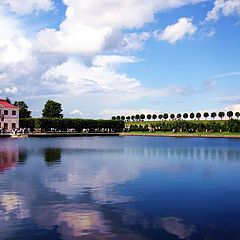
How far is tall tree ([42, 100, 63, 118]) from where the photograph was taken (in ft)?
405

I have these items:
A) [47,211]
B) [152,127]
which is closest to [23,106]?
[152,127]

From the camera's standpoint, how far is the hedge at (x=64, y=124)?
97812 mm

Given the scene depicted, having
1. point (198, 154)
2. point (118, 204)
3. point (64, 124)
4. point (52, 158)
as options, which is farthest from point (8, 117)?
point (118, 204)

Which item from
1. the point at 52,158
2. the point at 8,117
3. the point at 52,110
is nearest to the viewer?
the point at 52,158

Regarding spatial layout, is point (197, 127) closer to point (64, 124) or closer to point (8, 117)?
point (64, 124)

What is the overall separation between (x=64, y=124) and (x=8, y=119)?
13769 mm

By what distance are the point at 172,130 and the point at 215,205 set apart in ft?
319

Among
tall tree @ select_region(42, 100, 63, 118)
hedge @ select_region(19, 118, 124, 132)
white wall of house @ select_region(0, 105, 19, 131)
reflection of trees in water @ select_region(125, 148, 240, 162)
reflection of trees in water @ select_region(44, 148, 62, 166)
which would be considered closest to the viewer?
reflection of trees in water @ select_region(44, 148, 62, 166)

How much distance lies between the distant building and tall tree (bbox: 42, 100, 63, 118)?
861 inches

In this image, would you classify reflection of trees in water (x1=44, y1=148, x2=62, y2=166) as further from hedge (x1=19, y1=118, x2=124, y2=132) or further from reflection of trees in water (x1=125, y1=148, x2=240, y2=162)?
hedge (x1=19, y1=118, x2=124, y2=132)

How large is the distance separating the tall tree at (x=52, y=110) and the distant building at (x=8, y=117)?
21.9 meters

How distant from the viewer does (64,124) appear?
3937 inches

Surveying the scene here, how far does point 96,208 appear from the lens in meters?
14.3

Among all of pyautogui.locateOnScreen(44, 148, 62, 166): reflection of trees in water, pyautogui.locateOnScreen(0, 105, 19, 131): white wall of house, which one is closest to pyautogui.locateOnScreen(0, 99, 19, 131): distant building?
pyautogui.locateOnScreen(0, 105, 19, 131): white wall of house
